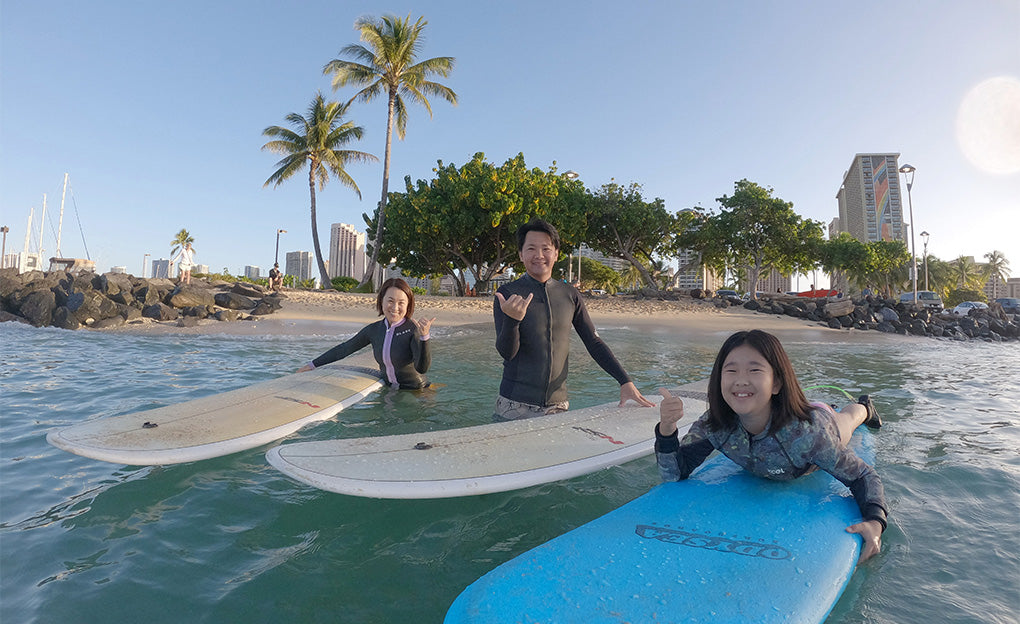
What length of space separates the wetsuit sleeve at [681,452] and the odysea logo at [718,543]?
0.55 metres

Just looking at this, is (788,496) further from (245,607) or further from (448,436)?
(245,607)

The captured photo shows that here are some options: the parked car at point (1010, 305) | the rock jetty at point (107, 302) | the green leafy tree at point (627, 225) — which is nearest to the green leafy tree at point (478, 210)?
the green leafy tree at point (627, 225)

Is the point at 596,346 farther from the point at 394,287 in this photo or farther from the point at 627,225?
the point at 627,225

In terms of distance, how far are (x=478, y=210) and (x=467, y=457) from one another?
2340 centimetres

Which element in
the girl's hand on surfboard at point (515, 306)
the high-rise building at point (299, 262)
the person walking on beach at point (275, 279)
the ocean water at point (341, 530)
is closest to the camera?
the ocean water at point (341, 530)

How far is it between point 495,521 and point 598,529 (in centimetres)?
95

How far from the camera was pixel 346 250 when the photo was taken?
10756 centimetres

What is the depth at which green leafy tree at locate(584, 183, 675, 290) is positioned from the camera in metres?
28.2

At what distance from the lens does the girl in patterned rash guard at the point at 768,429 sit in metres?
2.28

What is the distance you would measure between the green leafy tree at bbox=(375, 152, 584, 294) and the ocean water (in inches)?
788

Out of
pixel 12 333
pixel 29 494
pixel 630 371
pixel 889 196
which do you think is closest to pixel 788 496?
pixel 29 494

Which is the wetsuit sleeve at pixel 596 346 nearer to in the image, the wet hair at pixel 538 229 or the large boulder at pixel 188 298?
the wet hair at pixel 538 229

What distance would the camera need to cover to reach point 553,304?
365cm

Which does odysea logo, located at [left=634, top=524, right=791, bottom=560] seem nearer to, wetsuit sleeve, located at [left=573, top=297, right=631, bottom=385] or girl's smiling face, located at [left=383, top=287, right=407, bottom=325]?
wetsuit sleeve, located at [left=573, top=297, right=631, bottom=385]
